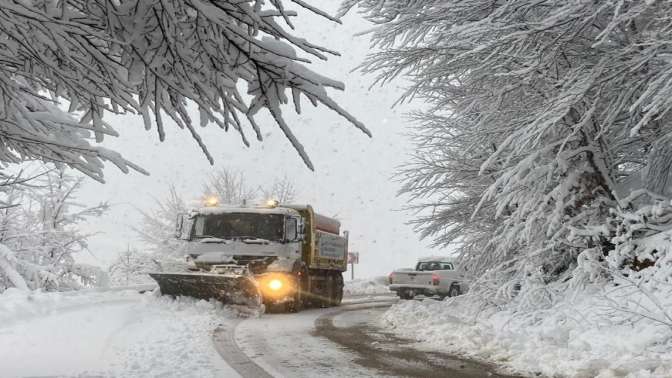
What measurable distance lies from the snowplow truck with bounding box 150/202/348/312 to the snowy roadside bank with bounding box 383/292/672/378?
13.1 feet

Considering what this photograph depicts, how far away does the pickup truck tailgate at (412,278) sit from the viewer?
69.5 feet

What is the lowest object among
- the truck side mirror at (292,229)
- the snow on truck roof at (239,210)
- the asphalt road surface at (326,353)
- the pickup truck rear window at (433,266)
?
the asphalt road surface at (326,353)

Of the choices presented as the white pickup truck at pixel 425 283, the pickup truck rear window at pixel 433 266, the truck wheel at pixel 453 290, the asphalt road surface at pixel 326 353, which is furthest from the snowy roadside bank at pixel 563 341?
the pickup truck rear window at pixel 433 266

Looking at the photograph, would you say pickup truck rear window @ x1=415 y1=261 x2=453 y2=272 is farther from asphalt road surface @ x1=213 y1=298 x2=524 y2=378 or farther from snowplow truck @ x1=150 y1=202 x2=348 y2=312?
asphalt road surface @ x1=213 y1=298 x2=524 y2=378

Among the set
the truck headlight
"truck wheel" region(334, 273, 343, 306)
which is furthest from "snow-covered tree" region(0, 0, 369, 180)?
"truck wheel" region(334, 273, 343, 306)

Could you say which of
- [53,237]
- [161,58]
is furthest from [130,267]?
[161,58]

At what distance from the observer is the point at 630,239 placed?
8.64 m

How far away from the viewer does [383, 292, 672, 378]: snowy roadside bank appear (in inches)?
249

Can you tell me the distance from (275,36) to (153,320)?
9.78 meters

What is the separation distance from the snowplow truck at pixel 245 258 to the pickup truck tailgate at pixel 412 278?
5792 millimetres

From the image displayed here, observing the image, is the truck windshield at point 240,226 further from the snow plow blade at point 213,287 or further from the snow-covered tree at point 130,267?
the snow-covered tree at point 130,267

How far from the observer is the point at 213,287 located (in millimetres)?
13883

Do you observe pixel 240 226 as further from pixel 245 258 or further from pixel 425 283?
pixel 425 283

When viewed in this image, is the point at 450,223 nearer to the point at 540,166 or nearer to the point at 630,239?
the point at 540,166
